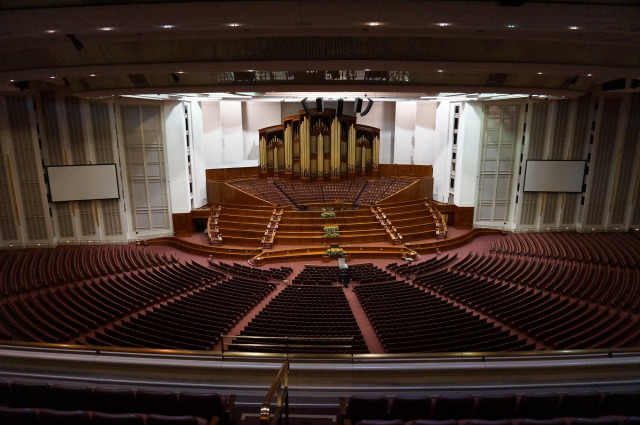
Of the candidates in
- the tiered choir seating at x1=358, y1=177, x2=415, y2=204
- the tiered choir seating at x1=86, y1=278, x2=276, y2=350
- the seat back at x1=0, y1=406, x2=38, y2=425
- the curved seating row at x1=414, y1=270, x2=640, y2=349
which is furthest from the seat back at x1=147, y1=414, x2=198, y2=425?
the tiered choir seating at x1=358, y1=177, x2=415, y2=204

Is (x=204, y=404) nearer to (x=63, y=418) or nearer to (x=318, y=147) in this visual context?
(x=63, y=418)

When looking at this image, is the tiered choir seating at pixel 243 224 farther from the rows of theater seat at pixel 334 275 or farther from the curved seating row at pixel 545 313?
the curved seating row at pixel 545 313

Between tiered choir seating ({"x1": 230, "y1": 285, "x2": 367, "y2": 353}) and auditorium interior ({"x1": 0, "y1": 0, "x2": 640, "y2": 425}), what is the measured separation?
9cm

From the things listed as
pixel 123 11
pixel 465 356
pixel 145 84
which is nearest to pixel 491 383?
pixel 465 356

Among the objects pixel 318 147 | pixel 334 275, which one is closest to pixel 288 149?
pixel 318 147

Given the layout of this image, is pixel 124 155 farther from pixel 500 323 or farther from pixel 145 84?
pixel 500 323

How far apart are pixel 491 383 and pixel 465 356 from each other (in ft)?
0.95

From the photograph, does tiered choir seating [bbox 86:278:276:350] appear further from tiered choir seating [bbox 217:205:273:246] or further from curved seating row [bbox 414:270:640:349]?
curved seating row [bbox 414:270:640:349]

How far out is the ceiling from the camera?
4824mm

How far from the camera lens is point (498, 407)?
116 inches

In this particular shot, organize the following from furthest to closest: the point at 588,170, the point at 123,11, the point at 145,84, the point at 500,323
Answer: the point at 588,170 → the point at 145,84 → the point at 500,323 → the point at 123,11

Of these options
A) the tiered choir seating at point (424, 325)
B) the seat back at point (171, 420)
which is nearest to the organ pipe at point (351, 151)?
the tiered choir seating at point (424, 325)

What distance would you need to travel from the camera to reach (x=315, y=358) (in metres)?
3.27

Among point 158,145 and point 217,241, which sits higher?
point 158,145
